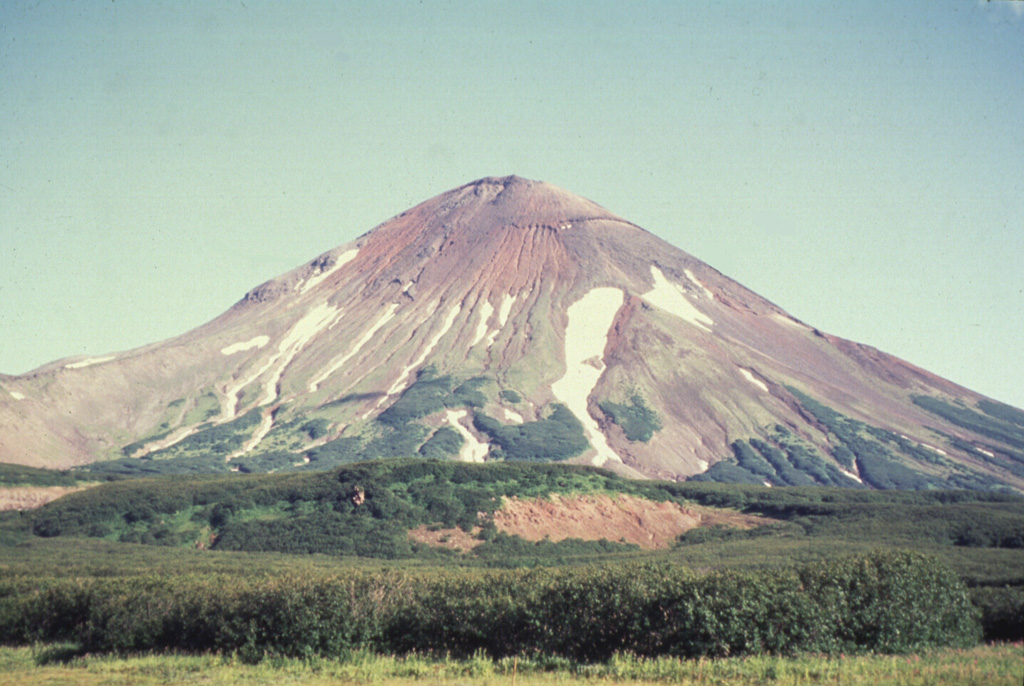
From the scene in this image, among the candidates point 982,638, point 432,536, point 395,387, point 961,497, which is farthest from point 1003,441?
point 982,638

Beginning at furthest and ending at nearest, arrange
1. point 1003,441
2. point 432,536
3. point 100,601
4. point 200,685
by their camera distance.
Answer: point 1003,441 → point 432,536 → point 100,601 → point 200,685

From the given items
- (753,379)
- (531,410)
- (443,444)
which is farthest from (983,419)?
(443,444)

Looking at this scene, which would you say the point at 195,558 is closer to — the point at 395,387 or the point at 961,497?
the point at 961,497

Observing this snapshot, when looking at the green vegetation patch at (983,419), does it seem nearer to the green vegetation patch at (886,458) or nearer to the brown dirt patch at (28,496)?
the green vegetation patch at (886,458)

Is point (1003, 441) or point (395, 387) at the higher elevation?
point (395, 387)

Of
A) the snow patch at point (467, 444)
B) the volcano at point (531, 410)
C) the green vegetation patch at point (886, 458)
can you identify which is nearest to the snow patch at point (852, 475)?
the volcano at point (531, 410)

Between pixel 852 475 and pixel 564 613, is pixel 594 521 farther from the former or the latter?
pixel 852 475
